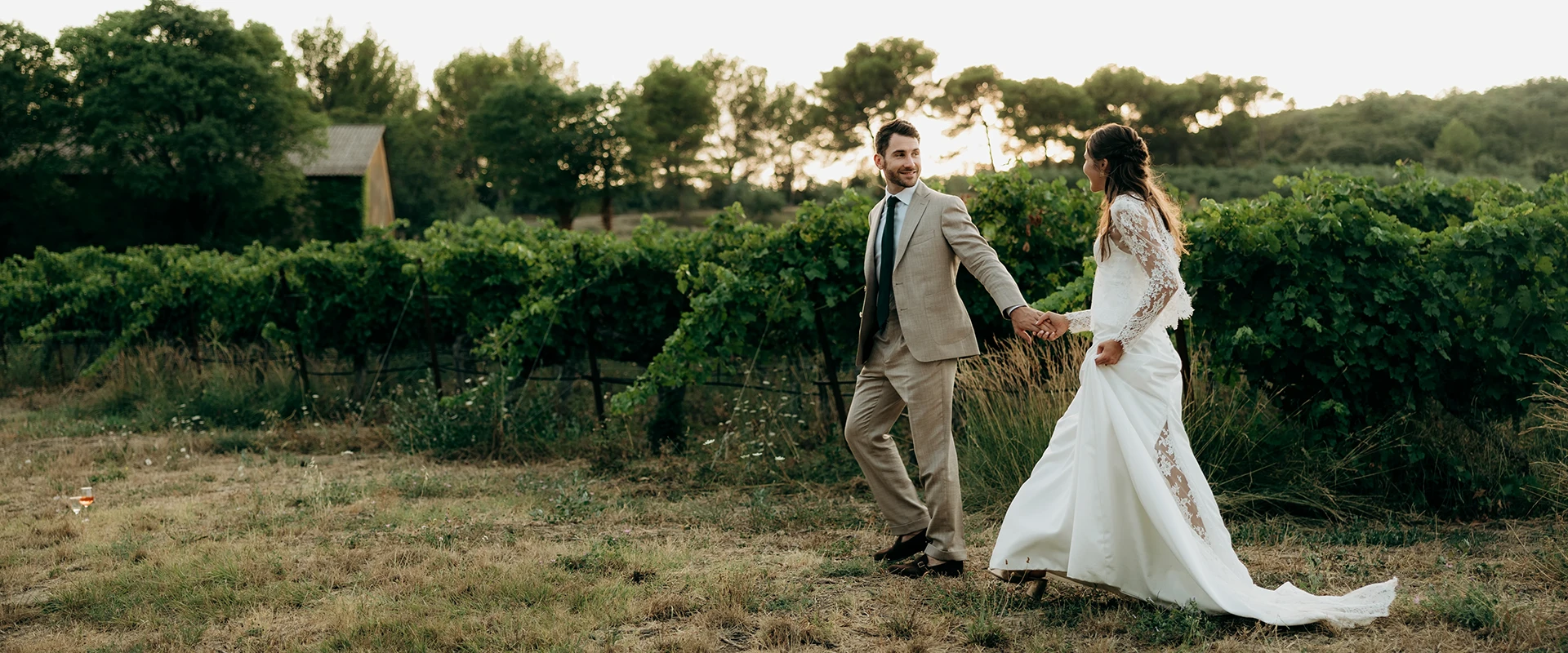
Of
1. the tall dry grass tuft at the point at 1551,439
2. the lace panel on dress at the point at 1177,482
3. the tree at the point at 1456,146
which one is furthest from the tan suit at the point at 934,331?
the tree at the point at 1456,146

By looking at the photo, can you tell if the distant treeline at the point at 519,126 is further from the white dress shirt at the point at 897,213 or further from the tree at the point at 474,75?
the white dress shirt at the point at 897,213

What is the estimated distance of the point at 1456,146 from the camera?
37.1 metres

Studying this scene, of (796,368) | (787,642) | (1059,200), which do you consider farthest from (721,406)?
(787,642)

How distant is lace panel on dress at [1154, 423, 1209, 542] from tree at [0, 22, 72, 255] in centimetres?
4151

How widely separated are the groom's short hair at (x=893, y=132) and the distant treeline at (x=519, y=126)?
6.80 meters

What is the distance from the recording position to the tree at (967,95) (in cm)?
5688

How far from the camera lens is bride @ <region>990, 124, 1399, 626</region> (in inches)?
143

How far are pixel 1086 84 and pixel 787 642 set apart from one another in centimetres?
5634

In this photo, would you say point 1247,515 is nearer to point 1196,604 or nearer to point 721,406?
point 1196,604

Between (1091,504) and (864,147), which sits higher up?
(864,147)

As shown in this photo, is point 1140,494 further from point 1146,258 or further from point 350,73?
point 350,73

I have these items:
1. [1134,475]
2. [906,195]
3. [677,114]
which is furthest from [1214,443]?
[677,114]

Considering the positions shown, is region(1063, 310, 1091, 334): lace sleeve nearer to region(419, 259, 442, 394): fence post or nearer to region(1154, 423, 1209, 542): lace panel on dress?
region(1154, 423, 1209, 542): lace panel on dress

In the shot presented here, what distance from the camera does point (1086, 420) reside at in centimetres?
384
